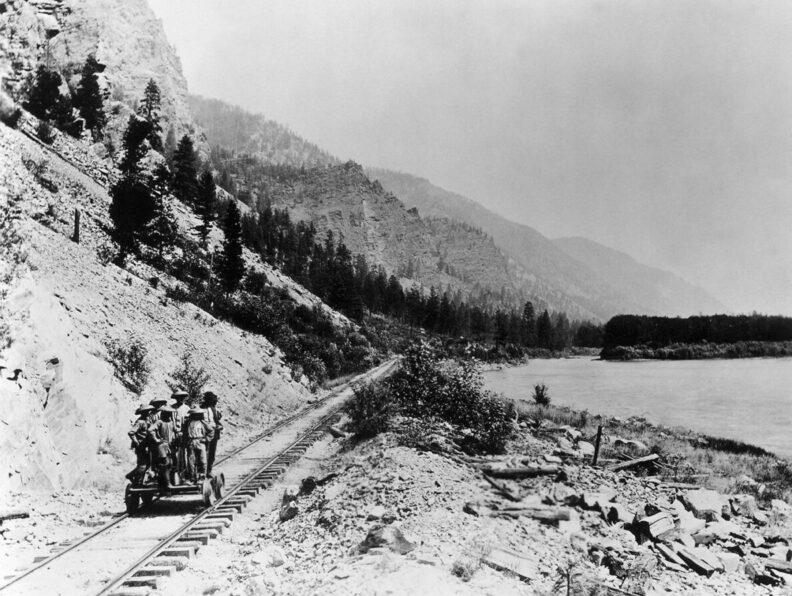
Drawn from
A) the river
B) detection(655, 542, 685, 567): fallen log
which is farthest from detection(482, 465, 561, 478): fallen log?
the river

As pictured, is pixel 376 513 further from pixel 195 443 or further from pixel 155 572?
pixel 195 443

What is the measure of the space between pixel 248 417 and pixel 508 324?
111 meters

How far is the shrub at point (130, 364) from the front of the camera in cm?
1370

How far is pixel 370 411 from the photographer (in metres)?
14.9

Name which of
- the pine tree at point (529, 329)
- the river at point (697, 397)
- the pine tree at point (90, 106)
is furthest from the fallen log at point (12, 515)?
the pine tree at point (529, 329)

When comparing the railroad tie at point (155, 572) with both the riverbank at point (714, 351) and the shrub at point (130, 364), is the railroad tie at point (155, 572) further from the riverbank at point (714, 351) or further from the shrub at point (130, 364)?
the riverbank at point (714, 351)

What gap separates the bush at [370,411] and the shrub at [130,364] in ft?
21.0

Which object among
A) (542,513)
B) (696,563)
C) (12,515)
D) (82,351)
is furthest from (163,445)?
(696,563)

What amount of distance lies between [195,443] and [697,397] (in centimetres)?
3886

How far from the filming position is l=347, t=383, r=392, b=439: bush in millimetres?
14242

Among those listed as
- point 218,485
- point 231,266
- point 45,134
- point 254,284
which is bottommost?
point 218,485

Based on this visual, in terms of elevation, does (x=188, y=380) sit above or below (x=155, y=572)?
above

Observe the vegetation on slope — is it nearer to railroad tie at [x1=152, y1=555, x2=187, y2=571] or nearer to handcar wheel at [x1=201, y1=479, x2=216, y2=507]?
handcar wheel at [x1=201, y1=479, x2=216, y2=507]

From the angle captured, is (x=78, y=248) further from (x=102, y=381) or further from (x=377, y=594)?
(x=377, y=594)
